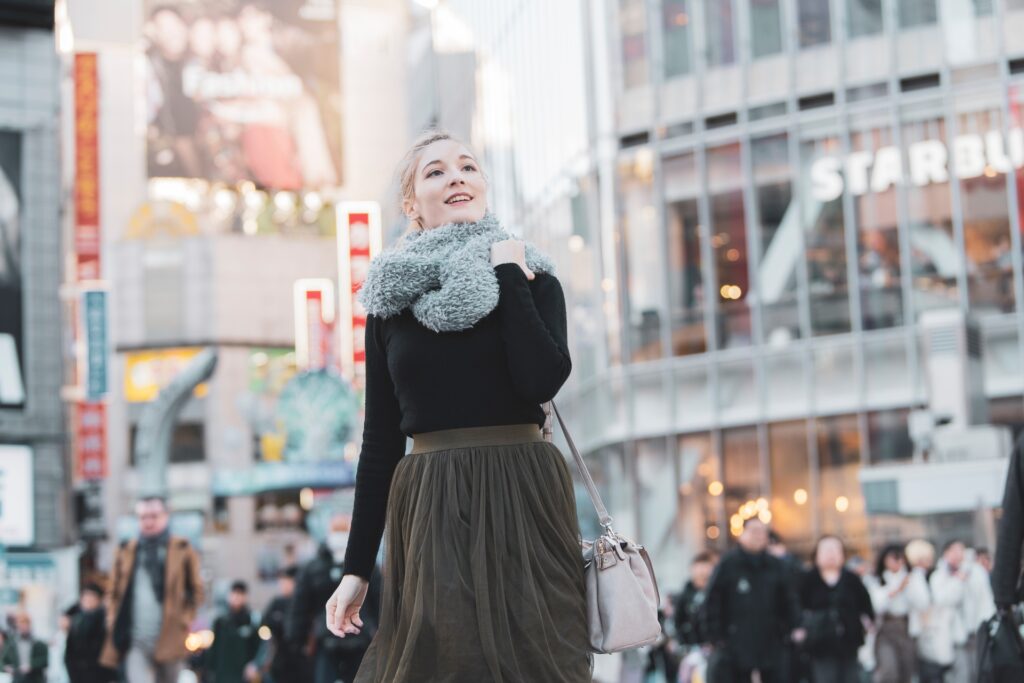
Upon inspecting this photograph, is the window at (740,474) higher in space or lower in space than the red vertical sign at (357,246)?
lower

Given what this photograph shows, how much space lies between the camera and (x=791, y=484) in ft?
94.2

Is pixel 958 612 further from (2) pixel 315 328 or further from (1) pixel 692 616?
(2) pixel 315 328

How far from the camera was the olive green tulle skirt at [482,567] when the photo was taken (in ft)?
12.9

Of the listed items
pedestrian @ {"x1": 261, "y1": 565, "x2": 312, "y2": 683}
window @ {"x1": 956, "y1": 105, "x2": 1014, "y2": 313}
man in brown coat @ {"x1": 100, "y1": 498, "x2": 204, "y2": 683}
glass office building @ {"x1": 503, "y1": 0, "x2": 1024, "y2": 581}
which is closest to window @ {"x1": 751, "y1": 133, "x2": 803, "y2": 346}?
glass office building @ {"x1": 503, "y1": 0, "x2": 1024, "y2": 581}

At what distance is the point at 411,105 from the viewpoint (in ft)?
203

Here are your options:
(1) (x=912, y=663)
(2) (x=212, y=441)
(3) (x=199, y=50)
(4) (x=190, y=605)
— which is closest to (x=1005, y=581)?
(4) (x=190, y=605)

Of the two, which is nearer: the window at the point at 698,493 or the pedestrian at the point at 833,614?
the pedestrian at the point at 833,614

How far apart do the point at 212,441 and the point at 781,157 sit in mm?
46790

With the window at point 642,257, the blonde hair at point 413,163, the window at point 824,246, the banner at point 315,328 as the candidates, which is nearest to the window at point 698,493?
the window at point 642,257

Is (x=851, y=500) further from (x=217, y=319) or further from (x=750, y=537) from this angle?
(x=217, y=319)

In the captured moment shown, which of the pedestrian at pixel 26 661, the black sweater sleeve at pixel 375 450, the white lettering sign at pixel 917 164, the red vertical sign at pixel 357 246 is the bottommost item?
the pedestrian at pixel 26 661

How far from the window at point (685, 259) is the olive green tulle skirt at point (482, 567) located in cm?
2578

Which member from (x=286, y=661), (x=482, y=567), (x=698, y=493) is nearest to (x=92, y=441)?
(x=698, y=493)

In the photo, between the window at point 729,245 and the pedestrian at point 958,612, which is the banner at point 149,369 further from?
the pedestrian at point 958,612
